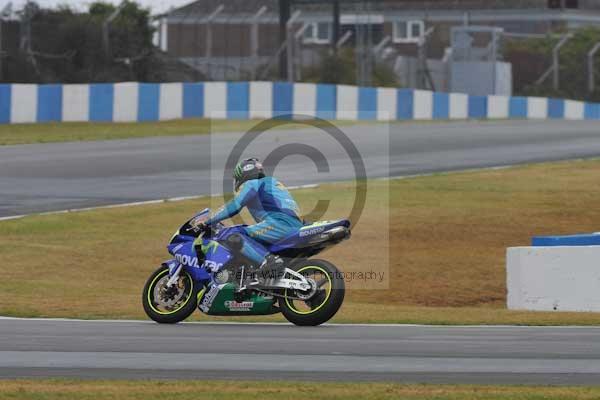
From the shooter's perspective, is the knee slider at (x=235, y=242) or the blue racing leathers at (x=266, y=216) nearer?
the blue racing leathers at (x=266, y=216)

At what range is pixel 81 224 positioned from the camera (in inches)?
668

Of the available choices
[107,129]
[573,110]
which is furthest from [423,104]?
[107,129]

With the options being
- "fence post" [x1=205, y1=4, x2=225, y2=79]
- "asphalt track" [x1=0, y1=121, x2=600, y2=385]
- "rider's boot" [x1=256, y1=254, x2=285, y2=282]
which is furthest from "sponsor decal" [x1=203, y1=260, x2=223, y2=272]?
"fence post" [x1=205, y1=4, x2=225, y2=79]

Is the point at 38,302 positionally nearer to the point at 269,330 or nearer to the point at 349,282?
the point at 269,330

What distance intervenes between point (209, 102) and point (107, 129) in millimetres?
3813

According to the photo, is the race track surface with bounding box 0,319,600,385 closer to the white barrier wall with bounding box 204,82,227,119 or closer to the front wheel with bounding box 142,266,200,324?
the front wheel with bounding box 142,266,200,324

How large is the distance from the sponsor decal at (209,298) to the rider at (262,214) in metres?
0.37

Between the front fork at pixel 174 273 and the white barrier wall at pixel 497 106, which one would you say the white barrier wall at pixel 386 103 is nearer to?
the white barrier wall at pixel 497 106

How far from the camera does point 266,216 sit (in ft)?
34.9

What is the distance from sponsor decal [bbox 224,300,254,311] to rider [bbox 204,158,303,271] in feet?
1.06

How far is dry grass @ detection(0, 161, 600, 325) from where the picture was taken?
11906 mm

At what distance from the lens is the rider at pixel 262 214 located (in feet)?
34.6

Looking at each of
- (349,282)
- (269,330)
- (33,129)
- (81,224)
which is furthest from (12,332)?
(33,129)
